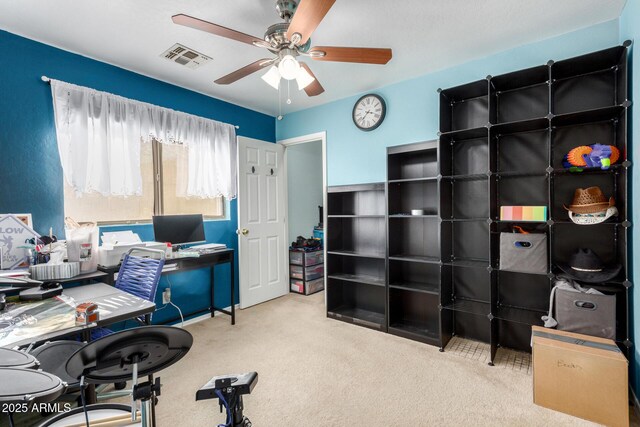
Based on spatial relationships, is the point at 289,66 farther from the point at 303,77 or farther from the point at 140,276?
the point at 140,276

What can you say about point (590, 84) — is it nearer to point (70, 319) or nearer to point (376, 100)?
point (376, 100)

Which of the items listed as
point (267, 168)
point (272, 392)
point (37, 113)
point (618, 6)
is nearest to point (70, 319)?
point (272, 392)

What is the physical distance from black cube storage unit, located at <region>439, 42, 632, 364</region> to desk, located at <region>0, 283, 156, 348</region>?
2.39 meters

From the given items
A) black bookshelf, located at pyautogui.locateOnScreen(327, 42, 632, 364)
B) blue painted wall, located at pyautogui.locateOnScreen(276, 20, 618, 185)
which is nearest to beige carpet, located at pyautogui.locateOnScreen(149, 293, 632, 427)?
black bookshelf, located at pyautogui.locateOnScreen(327, 42, 632, 364)

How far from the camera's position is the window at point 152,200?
2680 mm

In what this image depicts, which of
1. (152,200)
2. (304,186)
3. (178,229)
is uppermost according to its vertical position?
(304,186)

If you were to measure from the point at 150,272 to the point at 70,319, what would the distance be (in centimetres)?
64

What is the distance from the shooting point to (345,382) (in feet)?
7.13

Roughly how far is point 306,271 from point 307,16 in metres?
3.36

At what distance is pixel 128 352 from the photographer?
2.93ft

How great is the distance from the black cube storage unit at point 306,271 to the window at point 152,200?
52.0 inches

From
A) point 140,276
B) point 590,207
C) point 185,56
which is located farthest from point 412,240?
point 185,56

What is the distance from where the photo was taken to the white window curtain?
96.2 inches

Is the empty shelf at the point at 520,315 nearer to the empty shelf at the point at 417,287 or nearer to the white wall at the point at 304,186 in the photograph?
the empty shelf at the point at 417,287
